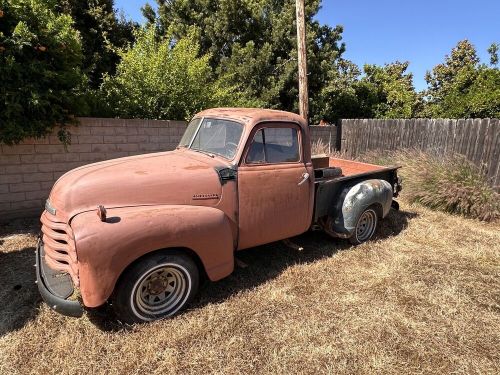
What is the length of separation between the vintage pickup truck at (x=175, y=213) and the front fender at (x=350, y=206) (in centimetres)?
47

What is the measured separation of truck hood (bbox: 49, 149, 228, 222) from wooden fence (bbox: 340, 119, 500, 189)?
7.17 metres

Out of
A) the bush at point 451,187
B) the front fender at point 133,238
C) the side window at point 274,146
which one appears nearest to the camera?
the front fender at point 133,238

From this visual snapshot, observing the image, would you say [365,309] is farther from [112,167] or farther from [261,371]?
[112,167]

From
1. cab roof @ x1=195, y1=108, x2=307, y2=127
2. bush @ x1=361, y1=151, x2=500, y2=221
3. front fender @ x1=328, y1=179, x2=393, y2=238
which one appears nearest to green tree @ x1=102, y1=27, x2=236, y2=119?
cab roof @ x1=195, y1=108, x2=307, y2=127

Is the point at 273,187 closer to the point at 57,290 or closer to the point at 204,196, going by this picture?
the point at 204,196

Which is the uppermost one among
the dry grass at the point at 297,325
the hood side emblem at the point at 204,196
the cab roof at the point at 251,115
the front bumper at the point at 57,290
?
the cab roof at the point at 251,115

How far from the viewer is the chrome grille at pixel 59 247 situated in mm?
2814

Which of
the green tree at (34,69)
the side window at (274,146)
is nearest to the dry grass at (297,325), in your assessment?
the side window at (274,146)

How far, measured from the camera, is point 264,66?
1505cm

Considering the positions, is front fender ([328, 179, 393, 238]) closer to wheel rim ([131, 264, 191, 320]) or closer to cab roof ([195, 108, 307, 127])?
cab roof ([195, 108, 307, 127])

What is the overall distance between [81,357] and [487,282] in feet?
15.0

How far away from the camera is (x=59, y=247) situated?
2988 mm

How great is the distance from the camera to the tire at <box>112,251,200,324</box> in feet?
9.70

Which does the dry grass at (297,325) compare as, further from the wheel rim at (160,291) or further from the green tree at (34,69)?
the green tree at (34,69)
